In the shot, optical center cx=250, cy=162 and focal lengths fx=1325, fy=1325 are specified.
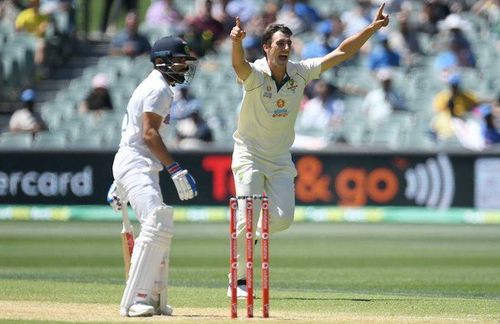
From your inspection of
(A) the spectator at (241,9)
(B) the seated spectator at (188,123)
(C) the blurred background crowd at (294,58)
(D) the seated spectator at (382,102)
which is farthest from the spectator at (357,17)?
(B) the seated spectator at (188,123)

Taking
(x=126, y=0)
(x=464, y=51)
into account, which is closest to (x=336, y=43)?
(x=464, y=51)

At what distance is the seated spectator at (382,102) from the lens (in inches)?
791

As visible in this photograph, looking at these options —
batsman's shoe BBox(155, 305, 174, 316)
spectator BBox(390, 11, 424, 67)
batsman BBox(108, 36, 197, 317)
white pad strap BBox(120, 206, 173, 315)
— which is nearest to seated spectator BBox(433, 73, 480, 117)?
spectator BBox(390, 11, 424, 67)

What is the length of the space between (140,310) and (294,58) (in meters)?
13.2

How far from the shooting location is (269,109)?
9.84m

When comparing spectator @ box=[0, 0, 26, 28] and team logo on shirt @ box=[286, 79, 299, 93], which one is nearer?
team logo on shirt @ box=[286, 79, 299, 93]

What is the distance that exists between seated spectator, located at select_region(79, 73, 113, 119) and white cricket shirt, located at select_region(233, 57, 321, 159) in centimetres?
1141

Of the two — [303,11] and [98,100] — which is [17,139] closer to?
[98,100]

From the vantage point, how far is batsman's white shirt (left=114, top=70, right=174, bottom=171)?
8.37 metres

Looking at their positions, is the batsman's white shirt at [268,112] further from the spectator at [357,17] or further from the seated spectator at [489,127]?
the spectator at [357,17]

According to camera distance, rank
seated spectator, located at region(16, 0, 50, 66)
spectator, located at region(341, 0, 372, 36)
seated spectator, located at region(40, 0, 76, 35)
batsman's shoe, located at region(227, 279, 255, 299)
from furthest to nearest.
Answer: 1. seated spectator, located at region(40, 0, 76, 35)
2. seated spectator, located at region(16, 0, 50, 66)
3. spectator, located at region(341, 0, 372, 36)
4. batsman's shoe, located at region(227, 279, 255, 299)

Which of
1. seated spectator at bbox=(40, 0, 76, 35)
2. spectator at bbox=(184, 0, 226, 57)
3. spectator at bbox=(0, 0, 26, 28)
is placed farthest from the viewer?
spectator at bbox=(0, 0, 26, 28)

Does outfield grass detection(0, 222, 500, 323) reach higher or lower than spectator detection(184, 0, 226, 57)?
lower

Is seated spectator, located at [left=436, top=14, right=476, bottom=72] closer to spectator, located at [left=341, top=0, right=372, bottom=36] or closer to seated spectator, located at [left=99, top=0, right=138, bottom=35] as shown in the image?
spectator, located at [left=341, top=0, right=372, bottom=36]
